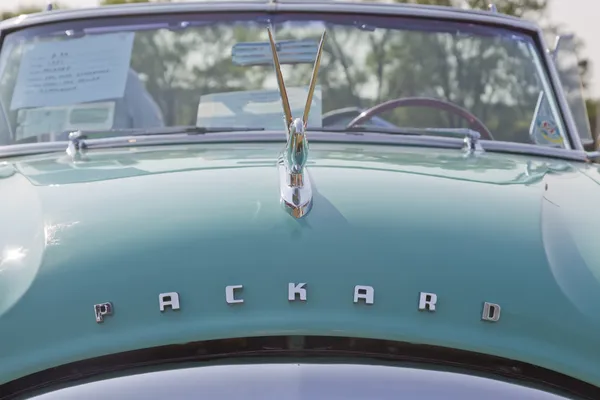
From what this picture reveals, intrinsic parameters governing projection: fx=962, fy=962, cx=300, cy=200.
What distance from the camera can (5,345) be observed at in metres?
1.70

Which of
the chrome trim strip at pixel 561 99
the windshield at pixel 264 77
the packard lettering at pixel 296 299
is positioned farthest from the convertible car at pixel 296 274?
the chrome trim strip at pixel 561 99

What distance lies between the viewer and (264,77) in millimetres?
3512

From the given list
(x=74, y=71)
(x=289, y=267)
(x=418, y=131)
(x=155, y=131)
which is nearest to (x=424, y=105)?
(x=418, y=131)

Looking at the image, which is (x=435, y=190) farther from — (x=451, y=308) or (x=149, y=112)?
(x=149, y=112)

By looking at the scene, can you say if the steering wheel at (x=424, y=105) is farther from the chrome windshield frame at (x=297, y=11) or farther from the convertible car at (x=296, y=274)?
the convertible car at (x=296, y=274)

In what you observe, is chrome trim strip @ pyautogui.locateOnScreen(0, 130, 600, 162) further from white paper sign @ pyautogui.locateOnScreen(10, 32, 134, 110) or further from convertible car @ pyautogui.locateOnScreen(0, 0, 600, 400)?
white paper sign @ pyautogui.locateOnScreen(10, 32, 134, 110)

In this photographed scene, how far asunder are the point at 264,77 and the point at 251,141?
672mm

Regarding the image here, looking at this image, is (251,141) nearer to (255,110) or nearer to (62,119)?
(255,110)

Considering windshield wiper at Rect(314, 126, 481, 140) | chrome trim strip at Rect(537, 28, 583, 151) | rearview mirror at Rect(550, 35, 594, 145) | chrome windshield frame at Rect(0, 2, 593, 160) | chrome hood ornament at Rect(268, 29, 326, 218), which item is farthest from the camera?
rearview mirror at Rect(550, 35, 594, 145)

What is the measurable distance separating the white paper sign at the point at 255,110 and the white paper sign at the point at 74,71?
0.32 metres

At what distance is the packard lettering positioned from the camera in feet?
5.61

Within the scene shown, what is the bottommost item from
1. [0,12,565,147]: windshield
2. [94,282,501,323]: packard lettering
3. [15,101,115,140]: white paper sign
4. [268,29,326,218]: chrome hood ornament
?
[94,282,501,323]: packard lettering

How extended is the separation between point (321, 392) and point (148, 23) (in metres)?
2.14

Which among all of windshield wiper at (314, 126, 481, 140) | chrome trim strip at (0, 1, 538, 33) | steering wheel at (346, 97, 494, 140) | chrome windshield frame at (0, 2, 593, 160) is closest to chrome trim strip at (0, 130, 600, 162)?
windshield wiper at (314, 126, 481, 140)
